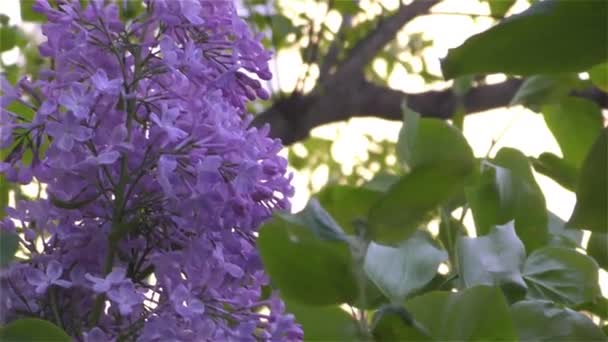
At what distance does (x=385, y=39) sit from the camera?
0.93m

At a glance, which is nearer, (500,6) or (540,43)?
(540,43)

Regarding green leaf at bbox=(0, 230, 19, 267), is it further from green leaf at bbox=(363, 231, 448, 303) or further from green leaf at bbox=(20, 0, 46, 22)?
green leaf at bbox=(20, 0, 46, 22)

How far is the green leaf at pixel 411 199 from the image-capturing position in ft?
0.45

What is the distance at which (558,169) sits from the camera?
27cm

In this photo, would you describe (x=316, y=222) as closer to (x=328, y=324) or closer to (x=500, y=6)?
(x=328, y=324)

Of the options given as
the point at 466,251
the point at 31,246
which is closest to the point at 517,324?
the point at 466,251

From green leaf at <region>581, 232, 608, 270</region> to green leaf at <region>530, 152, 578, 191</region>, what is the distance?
17mm

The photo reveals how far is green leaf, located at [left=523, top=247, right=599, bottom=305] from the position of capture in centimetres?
23

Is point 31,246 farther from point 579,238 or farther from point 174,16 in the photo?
point 579,238

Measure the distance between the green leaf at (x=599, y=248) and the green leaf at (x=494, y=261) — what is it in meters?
0.05

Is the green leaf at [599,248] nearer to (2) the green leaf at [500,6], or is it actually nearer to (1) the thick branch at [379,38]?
(2) the green leaf at [500,6]

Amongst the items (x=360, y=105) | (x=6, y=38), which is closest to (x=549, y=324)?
(x=6, y=38)

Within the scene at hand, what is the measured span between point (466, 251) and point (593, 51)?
3.7 inches

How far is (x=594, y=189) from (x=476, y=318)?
45 mm
